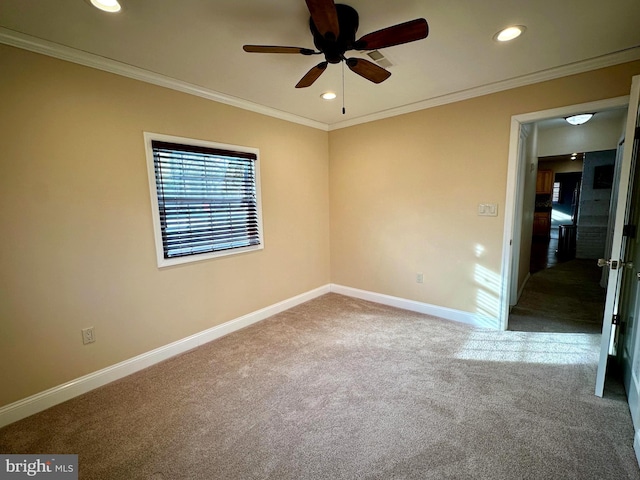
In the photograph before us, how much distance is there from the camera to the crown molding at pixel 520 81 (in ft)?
7.22

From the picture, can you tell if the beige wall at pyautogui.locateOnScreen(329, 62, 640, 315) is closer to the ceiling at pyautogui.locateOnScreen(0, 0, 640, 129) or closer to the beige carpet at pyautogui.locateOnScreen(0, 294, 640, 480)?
the ceiling at pyautogui.locateOnScreen(0, 0, 640, 129)

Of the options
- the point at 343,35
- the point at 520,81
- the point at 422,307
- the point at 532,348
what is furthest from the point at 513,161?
the point at 343,35

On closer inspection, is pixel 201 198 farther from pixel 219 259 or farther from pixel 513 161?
pixel 513 161

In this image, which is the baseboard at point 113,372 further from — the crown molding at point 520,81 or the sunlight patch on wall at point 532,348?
the crown molding at point 520,81

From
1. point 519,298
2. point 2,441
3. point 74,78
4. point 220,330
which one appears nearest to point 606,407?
point 519,298

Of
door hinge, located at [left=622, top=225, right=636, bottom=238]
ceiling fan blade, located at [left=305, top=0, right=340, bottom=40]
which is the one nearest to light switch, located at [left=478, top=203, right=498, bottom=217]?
door hinge, located at [left=622, top=225, right=636, bottom=238]

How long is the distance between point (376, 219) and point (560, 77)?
2222mm

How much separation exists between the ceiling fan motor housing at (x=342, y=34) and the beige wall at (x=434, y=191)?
72.2 inches

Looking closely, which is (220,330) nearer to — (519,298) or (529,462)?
(529,462)

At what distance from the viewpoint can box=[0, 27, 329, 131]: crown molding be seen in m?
1.80

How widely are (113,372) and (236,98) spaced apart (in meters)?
2.78

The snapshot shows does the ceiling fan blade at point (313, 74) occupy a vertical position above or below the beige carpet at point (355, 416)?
above

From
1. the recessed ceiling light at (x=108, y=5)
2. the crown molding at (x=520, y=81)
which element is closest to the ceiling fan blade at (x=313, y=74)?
the recessed ceiling light at (x=108, y=5)

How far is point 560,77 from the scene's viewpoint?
246 cm
